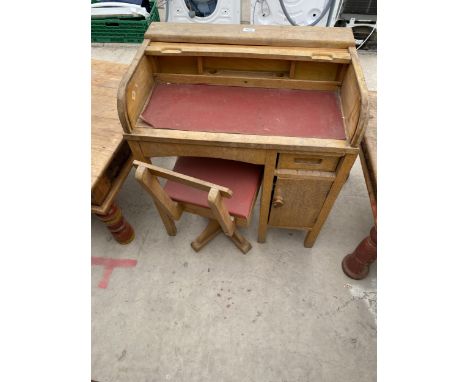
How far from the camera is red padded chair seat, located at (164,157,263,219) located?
1576 mm

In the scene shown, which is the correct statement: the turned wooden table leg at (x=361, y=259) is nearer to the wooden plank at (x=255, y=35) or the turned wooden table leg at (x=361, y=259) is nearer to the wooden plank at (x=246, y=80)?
the wooden plank at (x=246, y=80)

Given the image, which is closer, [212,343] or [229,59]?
[229,59]

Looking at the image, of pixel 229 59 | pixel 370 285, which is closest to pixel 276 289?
pixel 370 285

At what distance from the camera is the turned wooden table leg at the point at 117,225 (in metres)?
1.88

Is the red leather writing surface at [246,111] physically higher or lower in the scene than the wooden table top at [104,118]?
higher

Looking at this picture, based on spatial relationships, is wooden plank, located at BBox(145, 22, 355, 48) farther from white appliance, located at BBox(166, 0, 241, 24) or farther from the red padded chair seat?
white appliance, located at BBox(166, 0, 241, 24)

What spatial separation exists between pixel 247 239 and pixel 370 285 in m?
0.93

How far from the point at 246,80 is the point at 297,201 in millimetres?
793

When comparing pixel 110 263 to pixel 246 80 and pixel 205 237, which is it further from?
pixel 246 80

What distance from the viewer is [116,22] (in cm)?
359

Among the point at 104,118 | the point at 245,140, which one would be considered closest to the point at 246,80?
the point at 245,140

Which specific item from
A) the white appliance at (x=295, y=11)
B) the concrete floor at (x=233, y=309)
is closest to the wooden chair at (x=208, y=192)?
the concrete floor at (x=233, y=309)

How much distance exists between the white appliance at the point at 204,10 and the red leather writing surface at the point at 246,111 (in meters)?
2.48

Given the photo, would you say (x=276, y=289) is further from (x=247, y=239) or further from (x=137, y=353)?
(x=137, y=353)
